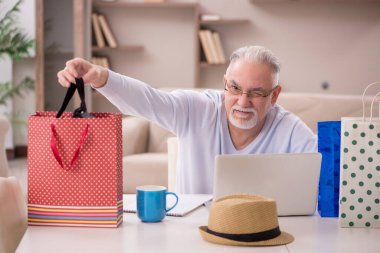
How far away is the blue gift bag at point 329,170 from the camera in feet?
5.51

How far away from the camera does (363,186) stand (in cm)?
155

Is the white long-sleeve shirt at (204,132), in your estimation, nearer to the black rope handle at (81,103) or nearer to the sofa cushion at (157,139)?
the black rope handle at (81,103)

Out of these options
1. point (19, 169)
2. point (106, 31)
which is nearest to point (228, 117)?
point (19, 169)

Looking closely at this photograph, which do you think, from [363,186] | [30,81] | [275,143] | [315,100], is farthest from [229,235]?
[30,81]

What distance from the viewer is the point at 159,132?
4367 millimetres

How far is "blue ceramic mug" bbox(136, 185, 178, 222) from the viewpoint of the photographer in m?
1.56

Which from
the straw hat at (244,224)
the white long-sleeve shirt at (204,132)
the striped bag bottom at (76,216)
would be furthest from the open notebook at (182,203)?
the white long-sleeve shirt at (204,132)

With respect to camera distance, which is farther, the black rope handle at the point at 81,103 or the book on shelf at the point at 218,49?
the book on shelf at the point at 218,49

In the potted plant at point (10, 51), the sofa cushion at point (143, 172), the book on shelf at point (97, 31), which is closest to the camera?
the sofa cushion at point (143, 172)

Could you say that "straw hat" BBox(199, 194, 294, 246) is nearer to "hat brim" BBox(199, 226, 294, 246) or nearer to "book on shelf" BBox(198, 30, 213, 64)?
"hat brim" BBox(199, 226, 294, 246)

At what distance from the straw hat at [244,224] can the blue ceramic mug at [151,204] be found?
0.61ft

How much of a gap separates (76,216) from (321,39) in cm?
496

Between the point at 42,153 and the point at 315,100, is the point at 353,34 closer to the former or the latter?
the point at 315,100

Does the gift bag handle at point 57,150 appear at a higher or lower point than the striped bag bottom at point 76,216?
higher
